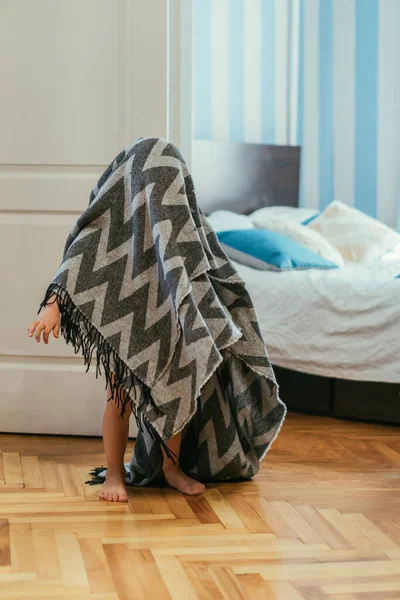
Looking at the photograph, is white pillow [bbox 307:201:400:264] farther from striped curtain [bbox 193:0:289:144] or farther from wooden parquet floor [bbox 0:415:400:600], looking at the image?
wooden parquet floor [bbox 0:415:400:600]

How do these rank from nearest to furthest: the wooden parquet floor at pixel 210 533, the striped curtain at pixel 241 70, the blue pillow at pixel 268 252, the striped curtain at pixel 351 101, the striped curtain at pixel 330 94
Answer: the wooden parquet floor at pixel 210 533 → the blue pillow at pixel 268 252 → the striped curtain at pixel 241 70 → the striped curtain at pixel 330 94 → the striped curtain at pixel 351 101

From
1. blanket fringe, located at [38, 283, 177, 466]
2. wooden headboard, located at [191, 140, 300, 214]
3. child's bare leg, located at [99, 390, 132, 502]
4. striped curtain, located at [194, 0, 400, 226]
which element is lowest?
child's bare leg, located at [99, 390, 132, 502]

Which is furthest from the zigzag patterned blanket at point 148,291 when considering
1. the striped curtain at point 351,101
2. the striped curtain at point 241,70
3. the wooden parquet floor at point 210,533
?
the striped curtain at point 351,101

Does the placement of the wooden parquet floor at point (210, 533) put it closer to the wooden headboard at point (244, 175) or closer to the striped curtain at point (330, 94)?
the wooden headboard at point (244, 175)

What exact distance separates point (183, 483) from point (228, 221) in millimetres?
2159

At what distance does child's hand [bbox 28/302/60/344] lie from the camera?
2146 mm

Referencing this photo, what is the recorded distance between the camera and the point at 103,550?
187 centimetres

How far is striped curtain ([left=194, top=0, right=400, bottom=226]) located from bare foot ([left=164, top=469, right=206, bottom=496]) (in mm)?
2905

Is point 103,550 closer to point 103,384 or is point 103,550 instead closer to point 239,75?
point 103,384

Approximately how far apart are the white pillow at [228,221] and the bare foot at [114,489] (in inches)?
78.6

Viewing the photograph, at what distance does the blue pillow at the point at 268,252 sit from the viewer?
3697mm

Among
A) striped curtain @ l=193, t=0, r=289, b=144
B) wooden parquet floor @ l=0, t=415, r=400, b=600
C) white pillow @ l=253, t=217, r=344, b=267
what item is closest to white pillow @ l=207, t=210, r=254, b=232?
white pillow @ l=253, t=217, r=344, b=267

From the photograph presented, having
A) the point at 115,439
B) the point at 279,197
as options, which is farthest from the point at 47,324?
the point at 279,197

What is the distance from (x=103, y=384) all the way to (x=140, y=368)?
791 mm
